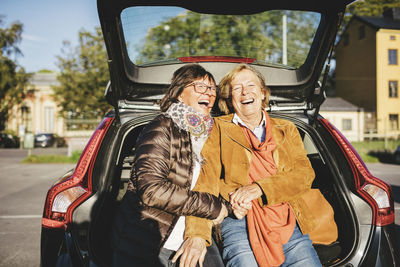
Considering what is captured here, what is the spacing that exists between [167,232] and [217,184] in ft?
1.62

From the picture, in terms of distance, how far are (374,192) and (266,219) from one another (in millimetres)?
721

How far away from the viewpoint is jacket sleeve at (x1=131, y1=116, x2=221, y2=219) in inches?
63.6

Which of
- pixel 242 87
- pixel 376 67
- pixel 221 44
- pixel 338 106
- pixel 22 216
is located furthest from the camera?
pixel 338 106

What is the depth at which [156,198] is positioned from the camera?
63.4 inches

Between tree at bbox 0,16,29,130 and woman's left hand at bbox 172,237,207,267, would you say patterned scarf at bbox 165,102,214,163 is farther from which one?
tree at bbox 0,16,29,130

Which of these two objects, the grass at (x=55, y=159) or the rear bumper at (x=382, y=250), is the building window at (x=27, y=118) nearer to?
the grass at (x=55, y=159)

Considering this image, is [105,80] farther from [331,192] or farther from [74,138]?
[331,192]

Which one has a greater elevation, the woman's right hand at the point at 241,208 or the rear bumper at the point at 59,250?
the woman's right hand at the point at 241,208

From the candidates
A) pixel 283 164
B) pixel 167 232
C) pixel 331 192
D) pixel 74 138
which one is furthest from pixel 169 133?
pixel 74 138

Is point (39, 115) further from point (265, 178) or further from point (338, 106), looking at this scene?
point (265, 178)

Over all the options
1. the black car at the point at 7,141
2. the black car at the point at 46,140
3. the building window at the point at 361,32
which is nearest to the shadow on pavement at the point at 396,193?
the building window at the point at 361,32

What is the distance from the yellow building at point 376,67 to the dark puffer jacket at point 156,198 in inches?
1224

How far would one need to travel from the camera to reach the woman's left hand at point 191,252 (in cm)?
164

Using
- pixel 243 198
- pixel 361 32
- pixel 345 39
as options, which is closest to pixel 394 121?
pixel 361 32
